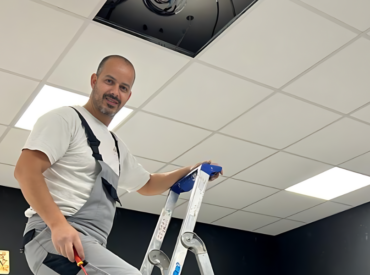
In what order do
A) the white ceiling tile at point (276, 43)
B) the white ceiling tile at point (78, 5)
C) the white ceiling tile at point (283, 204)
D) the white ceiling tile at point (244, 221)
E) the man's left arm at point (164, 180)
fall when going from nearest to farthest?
1. the man's left arm at point (164, 180)
2. the white ceiling tile at point (78, 5)
3. the white ceiling tile at point (276, 43)
4. the white ceiling tile at point (283, 204)
5. the white ceiling tile at point (244, 221)

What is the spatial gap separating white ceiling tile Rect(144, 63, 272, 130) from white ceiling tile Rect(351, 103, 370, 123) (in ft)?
2.39

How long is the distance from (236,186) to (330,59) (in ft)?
6.41

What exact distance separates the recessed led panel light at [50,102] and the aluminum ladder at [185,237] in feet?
4.78

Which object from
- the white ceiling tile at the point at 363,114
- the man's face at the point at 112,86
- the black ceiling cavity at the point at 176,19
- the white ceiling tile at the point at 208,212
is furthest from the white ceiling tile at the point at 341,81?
the white ceiling tile at the point at 208,212

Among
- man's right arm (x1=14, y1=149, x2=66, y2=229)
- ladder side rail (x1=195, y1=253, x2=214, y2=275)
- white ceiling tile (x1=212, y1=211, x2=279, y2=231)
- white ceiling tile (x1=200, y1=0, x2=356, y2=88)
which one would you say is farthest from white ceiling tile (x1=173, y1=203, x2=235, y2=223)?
man's right arm (x1=14, y1=149, x2=66, y2=229)

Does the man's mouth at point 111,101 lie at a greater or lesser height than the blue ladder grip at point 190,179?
greater

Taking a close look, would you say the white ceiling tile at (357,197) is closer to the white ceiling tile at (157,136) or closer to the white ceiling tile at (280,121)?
the white ceiling tile at (280,121)

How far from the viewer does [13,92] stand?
2926 mm

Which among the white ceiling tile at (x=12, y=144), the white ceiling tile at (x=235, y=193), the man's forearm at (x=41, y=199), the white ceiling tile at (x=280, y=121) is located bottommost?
the man's forearm at (x=41, y=199)

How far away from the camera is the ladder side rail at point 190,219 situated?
1450 mm

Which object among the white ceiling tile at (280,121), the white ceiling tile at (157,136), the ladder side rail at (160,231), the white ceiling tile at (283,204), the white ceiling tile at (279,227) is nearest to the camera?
the ladder side rail at (160,231)

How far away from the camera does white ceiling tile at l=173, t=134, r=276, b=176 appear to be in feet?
11.8

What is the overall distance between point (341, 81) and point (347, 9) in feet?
2.10

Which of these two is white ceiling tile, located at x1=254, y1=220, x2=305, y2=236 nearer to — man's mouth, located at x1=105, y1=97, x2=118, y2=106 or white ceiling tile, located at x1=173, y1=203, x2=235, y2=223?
white ceiling tile, located at x1=173, y1=203, x2=235, y2=223
